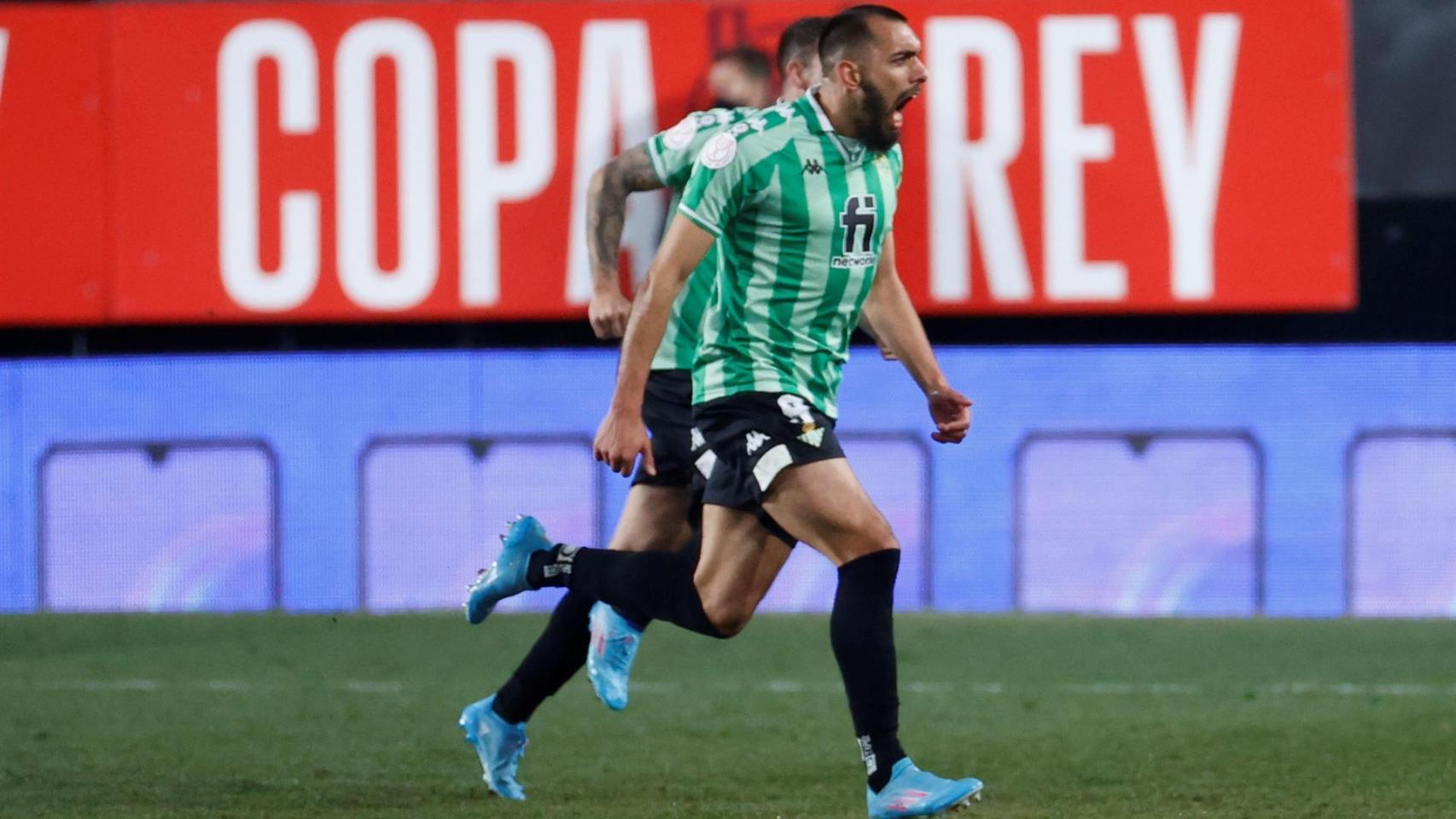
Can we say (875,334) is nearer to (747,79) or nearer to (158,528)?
(747,79)

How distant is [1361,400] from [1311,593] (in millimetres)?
852

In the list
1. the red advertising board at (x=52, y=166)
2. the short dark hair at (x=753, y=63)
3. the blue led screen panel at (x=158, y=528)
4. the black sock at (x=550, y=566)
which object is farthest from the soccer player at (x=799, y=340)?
the red advertising board at (x=52, y=166)

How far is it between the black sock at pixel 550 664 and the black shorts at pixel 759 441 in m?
0.71

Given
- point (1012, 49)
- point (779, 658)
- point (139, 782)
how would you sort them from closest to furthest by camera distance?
point (139, 782) → point (779, 658) → point (1012, 49)

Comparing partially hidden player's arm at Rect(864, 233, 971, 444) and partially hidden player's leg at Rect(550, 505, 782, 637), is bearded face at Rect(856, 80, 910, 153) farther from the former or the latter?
partially hidden player's leg at Rect(550, 505, 782, 637)

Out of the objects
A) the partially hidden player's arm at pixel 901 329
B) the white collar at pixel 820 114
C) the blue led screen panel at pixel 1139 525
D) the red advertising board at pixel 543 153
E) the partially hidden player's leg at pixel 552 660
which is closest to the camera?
the white collar at pixel 820 114

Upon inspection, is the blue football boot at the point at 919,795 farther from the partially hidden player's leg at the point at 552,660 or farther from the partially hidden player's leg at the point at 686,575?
the partially hidden player's leg at the point at 552,660

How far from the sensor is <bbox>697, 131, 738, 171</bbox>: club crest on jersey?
13.6 ft


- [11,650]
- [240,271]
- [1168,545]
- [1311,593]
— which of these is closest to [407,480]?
[240,271]

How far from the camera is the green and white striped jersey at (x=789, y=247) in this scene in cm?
420

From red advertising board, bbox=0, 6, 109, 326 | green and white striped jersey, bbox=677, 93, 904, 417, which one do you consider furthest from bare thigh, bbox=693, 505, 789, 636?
red advertising board, bbox=0, 6, 109, 326

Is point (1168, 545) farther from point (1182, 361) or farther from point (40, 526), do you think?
point (40, 526)

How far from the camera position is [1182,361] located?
936 centimetres

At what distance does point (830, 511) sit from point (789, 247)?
53 centimetres
